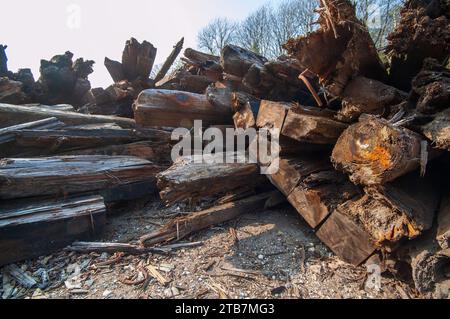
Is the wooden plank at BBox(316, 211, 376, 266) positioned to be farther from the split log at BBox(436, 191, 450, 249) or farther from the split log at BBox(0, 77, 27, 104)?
the split log at BBox(0, 77, 27, 104)

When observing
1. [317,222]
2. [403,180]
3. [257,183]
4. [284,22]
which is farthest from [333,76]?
[284,22]

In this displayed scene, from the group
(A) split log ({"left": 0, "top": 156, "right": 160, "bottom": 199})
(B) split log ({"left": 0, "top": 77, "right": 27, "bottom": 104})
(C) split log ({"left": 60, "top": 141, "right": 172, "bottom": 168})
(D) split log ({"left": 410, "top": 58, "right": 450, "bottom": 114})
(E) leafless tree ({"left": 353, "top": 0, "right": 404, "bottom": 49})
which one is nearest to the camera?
(D) split log ({"left": 410, "top": 58, "right": 450, "bottom": 114})

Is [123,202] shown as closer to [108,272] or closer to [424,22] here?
[108,272]

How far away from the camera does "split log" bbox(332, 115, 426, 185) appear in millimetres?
1682

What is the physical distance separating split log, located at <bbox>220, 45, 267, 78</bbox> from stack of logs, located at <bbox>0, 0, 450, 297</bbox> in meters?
0.01

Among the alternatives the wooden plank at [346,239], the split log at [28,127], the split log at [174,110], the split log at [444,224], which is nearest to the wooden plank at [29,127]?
the split log at [28,127]

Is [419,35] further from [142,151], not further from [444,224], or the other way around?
[142,151]

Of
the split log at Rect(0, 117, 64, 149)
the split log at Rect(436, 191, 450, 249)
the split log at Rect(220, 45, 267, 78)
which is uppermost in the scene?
the split log at Rect(220, 45, 267, 78)

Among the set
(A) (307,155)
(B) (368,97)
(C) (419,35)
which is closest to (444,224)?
(B) (368,97)

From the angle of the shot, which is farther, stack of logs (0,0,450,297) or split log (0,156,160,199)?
split log (0,156,160,199)

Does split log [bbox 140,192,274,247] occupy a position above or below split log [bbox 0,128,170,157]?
below

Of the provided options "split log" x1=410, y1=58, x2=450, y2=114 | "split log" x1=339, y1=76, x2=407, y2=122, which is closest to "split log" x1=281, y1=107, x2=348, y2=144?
"split log" x1=339, y1=76, x2=407, y2=122

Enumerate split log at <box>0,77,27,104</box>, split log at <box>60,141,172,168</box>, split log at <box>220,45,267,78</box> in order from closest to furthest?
split log at <box>220,45,267,78</box>
split log at <box>60,141,172,168</box>
split log at <box>0,77,27,104</box>
